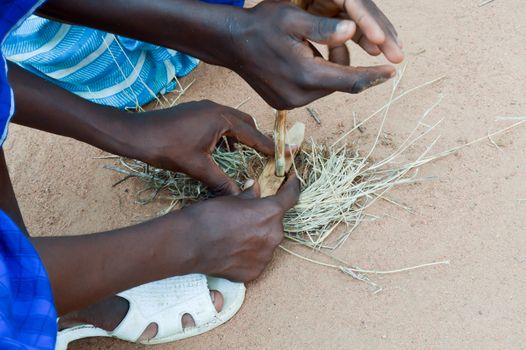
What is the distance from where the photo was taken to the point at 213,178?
1.50 m

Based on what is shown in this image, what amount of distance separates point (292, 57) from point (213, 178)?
0.47 metres

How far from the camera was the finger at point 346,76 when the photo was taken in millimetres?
1045

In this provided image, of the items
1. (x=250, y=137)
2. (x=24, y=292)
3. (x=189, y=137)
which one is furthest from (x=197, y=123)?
(x=24, y=292)

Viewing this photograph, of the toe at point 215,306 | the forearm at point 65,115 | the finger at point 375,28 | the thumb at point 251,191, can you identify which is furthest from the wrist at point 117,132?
the finger at point 375,28

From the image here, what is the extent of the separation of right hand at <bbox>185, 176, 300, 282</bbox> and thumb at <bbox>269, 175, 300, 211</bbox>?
0.01m

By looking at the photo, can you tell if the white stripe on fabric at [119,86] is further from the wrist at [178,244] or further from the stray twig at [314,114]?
the wrist at [178,244]

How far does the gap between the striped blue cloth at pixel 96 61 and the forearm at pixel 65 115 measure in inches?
15.6

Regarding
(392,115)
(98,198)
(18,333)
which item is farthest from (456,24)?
(18,333)

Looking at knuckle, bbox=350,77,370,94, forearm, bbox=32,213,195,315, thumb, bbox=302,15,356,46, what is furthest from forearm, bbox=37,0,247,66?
forearm, bbox=32,213,195,315

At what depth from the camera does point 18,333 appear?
30.0 inches

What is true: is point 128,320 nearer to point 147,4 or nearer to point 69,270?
point 69,270

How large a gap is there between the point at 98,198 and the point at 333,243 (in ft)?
2.20

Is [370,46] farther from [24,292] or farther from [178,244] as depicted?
[24,292]

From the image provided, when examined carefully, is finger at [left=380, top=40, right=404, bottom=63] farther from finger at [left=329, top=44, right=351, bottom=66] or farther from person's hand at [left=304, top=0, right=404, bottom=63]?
finger at [left=329, top=44, right=351, bottom=66]
